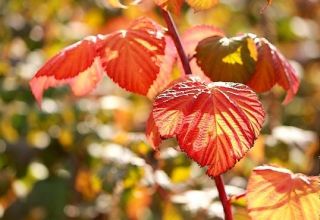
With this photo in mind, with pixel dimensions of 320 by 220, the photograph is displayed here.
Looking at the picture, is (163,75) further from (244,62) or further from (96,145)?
(96,145)

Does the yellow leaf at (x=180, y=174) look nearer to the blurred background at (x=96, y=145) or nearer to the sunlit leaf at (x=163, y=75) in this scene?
the blurred background at (x=96, y=145)

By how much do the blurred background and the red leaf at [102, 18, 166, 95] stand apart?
1.05 ft

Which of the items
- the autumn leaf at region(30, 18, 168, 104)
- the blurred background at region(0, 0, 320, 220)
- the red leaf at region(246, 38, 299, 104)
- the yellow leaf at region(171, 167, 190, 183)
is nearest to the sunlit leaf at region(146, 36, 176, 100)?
the autumn leaf at region(30, 18, 168, 104)

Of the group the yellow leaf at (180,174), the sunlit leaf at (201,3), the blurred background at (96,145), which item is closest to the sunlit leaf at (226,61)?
the sunlit leaf at (201,3)

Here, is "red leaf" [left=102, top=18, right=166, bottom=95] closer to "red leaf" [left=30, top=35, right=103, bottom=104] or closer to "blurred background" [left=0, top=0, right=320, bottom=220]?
"red leaf" [left=30, top=35, right=103, bottom=104]

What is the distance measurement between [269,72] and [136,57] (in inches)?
8.1

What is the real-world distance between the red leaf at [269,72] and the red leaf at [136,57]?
15cm

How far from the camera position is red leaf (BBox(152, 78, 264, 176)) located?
37.1 inches

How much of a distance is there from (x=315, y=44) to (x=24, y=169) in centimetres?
171

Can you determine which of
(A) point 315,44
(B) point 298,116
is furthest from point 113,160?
(A) point 315,44

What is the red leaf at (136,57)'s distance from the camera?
1101 millimetres

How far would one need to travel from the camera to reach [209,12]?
326 centimetres

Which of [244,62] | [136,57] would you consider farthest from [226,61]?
[136,57]

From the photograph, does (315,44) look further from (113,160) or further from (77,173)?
(113,160)
